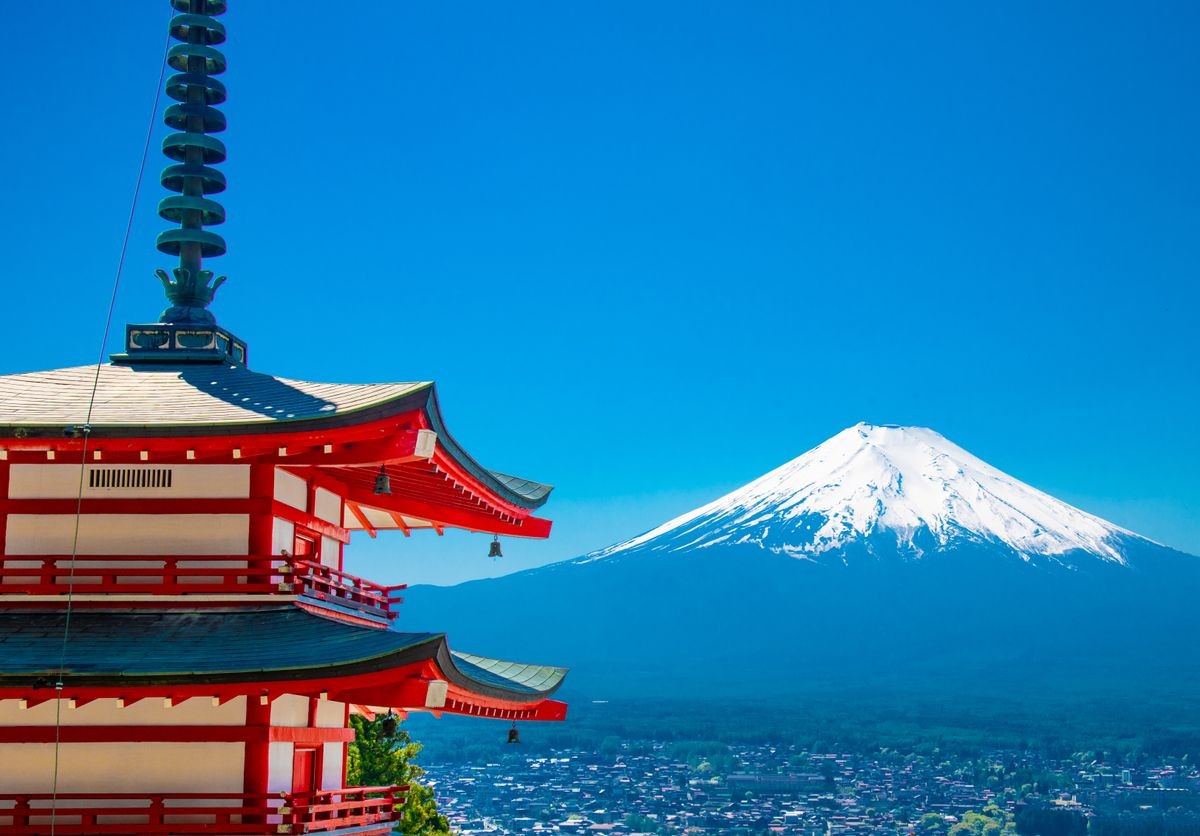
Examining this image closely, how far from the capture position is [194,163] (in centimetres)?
2105

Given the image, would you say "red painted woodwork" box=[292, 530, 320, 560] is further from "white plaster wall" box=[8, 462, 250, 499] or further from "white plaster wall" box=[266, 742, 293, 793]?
"white plaster wall" box=[266, 742, 293, 793]

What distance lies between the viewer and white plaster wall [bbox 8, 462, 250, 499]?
17.4 m

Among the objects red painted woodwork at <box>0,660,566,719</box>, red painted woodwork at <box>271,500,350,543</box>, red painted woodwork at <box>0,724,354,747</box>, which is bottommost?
red painted woodwork at <box>0,724,354,747</box>

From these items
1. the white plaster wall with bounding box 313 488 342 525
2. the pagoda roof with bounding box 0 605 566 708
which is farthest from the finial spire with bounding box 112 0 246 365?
the pagoda roof with bounding box 0 605 566 708

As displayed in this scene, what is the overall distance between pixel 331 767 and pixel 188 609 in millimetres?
3531

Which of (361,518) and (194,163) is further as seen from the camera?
(361,518)

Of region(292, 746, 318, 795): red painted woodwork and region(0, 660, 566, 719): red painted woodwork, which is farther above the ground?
region(0, 660, 566, 719): red painted woodwork

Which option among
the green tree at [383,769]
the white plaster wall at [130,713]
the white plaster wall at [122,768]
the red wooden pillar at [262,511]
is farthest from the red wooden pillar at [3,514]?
the green tree at [383,769]

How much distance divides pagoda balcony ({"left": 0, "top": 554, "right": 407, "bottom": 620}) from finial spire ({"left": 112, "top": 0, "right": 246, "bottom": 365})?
3508 millimetres

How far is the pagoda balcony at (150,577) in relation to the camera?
17047 mm

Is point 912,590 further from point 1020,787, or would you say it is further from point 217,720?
point 217,720

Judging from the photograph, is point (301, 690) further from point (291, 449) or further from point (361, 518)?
point (361, 518)

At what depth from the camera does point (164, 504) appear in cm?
1744

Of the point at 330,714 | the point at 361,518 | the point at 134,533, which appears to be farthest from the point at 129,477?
the point at 361,518
